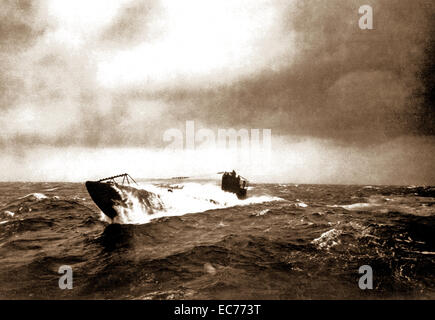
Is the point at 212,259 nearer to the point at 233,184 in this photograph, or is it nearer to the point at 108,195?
the point at 108,195

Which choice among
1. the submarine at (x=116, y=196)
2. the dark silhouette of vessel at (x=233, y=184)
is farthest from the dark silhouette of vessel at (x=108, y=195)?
the dark silhouette of vessel at (x=233, y=184)

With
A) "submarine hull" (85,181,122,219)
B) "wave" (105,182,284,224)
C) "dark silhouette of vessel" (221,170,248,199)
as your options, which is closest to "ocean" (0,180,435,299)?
"wave" (105,182,284,224)

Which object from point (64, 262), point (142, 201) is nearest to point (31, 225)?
point (142, 201)

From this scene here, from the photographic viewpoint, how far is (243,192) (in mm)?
39125

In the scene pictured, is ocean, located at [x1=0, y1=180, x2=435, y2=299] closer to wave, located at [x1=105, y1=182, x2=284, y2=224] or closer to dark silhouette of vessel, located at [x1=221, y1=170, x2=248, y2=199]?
wave, located at [x1=105, y1=182, x2=284, y2=224]

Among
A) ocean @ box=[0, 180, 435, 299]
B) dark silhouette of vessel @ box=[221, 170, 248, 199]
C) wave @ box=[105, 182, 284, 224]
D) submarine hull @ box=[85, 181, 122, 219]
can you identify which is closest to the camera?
ocean @ box=[0, 180, 435, 299]

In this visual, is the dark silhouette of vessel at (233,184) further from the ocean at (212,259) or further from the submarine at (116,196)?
the ocean at (212,259)

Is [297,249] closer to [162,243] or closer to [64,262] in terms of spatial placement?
[162,243]

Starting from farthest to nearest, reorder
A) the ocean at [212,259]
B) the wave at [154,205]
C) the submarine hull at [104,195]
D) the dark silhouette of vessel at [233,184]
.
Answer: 1. the dark silhouette of vessel at [233,184]
2. the wave at [154,205]
3. the submarine hull at [104,195]
4. the ocean at [212,259]

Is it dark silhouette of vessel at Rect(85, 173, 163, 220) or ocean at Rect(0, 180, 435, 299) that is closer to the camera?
ocean at Rect(0, 180, 435, 299)

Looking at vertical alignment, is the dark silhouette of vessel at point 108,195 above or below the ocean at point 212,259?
above

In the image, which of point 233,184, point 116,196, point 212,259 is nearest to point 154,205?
point 116,196

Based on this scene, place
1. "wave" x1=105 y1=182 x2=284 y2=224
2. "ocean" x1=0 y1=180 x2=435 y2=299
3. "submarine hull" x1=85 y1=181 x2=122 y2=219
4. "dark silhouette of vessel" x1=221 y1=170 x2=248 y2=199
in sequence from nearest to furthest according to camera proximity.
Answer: "ocean" x1=0 y1=180 x2=435 y2=299 < "submarine hull" x1=85 y1=181 x2=122 y2=219 < "wave" x1=105 y1=182 x2=284 y2=224 < "dark silhouette of vessel" x1=221 y1=170 x2=248 y2=199
